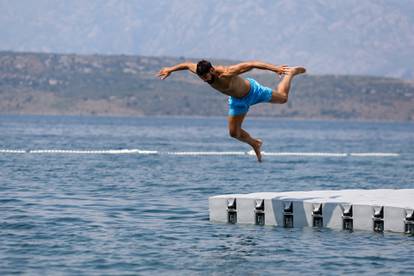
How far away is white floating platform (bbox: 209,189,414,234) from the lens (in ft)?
90.2

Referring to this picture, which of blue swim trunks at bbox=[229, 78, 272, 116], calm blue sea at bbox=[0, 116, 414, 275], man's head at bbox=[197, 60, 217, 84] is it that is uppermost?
man's head at bbox=[197, 60, 217, 84]

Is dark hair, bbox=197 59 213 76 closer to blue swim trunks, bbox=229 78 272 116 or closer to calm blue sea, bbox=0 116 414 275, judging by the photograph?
blue swim trunks, bbox=229 78 272 116

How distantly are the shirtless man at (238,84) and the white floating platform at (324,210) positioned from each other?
7.30ft

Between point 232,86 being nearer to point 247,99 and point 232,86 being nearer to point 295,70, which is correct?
point 247,99

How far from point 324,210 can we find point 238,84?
442 cm

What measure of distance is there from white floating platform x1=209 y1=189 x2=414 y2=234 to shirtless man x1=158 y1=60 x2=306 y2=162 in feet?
7.30

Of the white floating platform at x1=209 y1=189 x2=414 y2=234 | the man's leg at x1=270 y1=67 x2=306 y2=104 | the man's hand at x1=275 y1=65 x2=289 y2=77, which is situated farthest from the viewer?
the white floating platform at x1=209 y1=189 x2=414 y2=234

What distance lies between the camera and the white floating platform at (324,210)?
27500 millimetres

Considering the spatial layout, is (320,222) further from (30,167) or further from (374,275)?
(30,167)

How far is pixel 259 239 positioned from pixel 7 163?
3107 cm

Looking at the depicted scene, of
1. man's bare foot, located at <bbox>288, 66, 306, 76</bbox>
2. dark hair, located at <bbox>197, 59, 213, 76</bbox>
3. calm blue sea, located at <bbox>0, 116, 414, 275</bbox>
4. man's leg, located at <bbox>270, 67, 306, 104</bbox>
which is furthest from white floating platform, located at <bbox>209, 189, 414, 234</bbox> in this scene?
dark hair, located at <bbox>197, 59, 213, 76</bbox>

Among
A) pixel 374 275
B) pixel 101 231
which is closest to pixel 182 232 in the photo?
pixel 101 231

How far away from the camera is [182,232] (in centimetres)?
2847

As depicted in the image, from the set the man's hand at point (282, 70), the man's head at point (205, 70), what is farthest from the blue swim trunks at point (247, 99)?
the man's head at point (205, 70)
